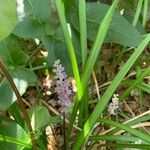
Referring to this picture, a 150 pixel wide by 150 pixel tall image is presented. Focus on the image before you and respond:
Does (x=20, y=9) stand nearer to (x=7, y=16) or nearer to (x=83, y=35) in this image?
(x=83, y=35)

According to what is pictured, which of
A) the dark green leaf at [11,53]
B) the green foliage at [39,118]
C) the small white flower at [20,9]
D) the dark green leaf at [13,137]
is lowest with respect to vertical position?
the dark green leaf at [13,137]

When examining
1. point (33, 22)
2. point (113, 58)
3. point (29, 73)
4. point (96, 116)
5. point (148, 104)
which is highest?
point (33, 22)

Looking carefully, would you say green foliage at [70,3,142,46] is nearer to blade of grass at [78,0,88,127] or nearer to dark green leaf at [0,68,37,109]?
blade of grass at [78,0,88,127]

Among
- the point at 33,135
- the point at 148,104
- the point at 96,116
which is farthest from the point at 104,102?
the point at 148,104

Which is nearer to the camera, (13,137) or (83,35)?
(13,137)

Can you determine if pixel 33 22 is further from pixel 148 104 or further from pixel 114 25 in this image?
pixel 148 104

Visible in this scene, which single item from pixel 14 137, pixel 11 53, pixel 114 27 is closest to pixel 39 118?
pixel 14 137

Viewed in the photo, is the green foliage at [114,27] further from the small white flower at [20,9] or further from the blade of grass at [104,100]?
the small white flower at [20,9]

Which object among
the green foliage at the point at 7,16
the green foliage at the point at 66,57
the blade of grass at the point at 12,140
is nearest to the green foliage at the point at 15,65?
the green foliage at the point at 66,57

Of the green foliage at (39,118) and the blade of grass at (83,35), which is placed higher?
the blade of grass at (83,35)
